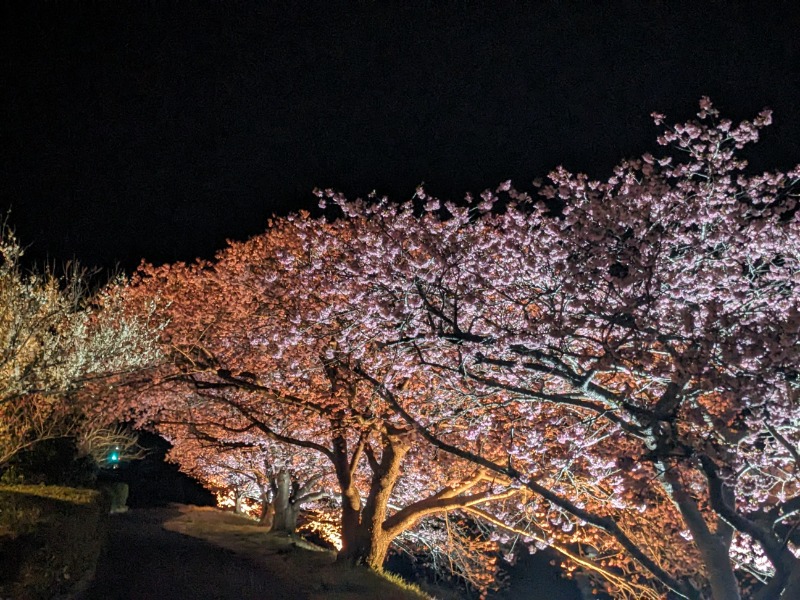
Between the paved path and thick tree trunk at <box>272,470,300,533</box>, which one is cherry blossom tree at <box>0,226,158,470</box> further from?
thick tree trunk at <box>272,470,300,533</box>

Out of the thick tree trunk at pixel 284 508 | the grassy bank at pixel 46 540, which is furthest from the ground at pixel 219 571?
the thick tree trunk at pixel 284 508

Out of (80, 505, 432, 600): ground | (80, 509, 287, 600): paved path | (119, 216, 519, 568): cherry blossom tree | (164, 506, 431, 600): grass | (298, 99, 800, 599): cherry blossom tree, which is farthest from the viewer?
(119, 216, 519, 568): cherry blossom tree

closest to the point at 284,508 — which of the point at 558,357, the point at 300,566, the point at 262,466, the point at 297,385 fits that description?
the point at 262,466

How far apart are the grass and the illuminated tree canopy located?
0.86m

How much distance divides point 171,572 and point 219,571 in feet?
3.83

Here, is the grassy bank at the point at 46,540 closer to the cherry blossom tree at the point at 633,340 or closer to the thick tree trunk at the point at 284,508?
the cherry blossom tree at the point at 633,340

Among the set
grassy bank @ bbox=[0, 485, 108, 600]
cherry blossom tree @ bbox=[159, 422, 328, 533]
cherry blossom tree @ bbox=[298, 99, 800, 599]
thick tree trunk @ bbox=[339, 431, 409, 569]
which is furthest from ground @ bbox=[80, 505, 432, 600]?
cherry blossom tree @ bbox=[298, 99, 800, 599]

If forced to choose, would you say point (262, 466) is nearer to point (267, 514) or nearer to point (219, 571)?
point (267, 514)

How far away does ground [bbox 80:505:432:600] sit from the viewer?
1313 centimetres

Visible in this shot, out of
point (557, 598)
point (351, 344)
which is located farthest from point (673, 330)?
point (557, 598)

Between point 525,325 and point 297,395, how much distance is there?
306 inches

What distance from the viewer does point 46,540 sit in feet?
33.3

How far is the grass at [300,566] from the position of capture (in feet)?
46.4

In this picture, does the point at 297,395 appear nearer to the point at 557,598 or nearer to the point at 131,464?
the point at 557,598
